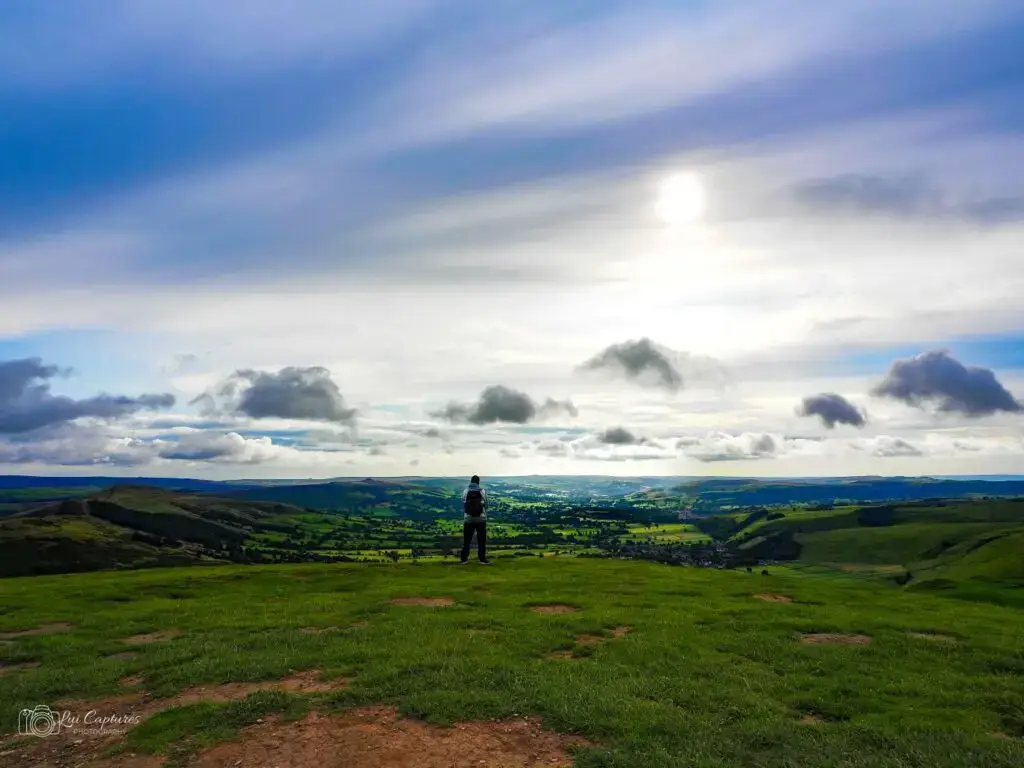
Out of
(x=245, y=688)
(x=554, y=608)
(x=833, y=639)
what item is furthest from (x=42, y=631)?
(x=833, y=639)

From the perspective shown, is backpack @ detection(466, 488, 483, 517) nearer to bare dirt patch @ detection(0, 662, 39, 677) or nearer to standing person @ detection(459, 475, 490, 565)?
standing person @ detection(459, 475, 490, 565)

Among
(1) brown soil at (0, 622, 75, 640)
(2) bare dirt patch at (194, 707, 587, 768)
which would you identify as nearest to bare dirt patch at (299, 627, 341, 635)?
(2) bare dirt patch at (194, 707, 587, 768)

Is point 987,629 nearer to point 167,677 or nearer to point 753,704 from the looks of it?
point 753,704

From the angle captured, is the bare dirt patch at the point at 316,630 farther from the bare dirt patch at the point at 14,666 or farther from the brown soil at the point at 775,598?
the brown soil at the point at 775,598

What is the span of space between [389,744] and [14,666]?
552 inches

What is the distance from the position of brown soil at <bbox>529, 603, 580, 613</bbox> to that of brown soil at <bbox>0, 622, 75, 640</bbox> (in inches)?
692

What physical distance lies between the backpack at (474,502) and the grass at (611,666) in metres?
7.59

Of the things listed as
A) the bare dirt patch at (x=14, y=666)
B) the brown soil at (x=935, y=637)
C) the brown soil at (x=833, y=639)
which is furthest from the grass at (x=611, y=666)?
the brown soil at (x=833, y=639)

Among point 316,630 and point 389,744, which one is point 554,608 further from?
point 389,744

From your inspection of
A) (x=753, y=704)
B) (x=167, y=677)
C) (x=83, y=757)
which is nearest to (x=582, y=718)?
(x=753, y=704)

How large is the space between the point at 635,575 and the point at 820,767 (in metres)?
24.7

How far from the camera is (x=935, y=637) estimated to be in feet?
65.7

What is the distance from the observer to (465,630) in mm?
20172

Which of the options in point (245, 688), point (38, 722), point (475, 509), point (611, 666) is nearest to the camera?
point (38, 722)
